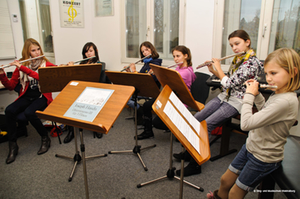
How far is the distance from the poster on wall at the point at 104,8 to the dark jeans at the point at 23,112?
194 centimetres

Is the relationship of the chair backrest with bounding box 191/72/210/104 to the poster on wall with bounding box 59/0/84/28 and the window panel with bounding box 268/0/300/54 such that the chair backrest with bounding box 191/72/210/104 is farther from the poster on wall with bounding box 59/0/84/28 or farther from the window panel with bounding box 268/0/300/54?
the poster on wall with bounding box 59/0/84/28

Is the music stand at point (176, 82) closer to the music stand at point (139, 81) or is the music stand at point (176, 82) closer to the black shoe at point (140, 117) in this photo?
the music stand at point (139, 81)

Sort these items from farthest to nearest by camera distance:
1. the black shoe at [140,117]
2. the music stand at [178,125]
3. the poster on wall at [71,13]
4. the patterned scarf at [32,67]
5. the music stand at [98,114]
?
the poster on wall at [71,13] → the black shoe at [140,117] → the patterned scarf at [32,67] → the music stand at [98,114] → the music stand at [178,125]

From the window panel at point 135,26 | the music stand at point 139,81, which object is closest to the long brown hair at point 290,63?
the music stand at point 139,81

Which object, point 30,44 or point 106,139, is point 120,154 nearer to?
point 106,139

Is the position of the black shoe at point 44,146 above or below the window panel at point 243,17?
below

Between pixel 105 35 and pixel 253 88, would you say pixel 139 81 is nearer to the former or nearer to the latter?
pixel 253 88

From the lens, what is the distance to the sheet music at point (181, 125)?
0.98 m

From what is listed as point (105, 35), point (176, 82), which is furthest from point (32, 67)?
point (176, 82)

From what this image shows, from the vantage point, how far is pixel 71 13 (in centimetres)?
344

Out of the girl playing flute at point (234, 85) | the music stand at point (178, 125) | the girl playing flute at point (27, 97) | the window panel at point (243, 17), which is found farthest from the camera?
the window panel at point (243, 17)

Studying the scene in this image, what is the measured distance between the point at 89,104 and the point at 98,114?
122 mm

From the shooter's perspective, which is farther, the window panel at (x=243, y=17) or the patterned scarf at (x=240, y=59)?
the window panel at (x=243, y=17)

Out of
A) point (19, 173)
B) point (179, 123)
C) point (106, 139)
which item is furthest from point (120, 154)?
point (179, 123)
